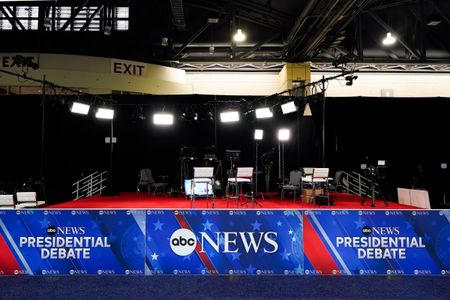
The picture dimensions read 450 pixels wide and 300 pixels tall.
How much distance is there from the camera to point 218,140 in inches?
432

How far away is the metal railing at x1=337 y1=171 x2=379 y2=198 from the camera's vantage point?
1073 centimetres

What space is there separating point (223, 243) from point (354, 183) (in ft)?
28.4

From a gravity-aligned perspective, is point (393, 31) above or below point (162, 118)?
above

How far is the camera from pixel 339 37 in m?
9.55

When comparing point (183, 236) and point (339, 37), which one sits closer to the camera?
point (183, 236)

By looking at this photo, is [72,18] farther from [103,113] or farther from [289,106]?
[289,106]

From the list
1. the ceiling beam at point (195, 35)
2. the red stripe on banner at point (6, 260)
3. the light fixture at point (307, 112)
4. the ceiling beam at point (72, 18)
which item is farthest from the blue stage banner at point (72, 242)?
the ceiling beam at point (72, 18)

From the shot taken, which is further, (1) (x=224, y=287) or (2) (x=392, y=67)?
(2) (x=392, y=67)

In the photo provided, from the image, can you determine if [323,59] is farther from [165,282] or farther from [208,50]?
[165,282]

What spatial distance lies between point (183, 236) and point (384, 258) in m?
1.94

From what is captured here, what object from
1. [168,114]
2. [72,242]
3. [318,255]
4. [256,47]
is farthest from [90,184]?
[318,255]

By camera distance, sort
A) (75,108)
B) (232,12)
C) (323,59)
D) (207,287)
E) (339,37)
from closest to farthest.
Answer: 1. (207,287)
2. (75,108)
3. (339,37)
4. (232,12)
5. (323,59)

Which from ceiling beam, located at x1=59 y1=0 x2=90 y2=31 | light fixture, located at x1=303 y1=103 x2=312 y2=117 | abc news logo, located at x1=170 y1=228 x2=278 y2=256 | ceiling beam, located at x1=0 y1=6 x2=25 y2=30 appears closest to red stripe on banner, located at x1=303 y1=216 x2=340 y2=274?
abc news logo, located at x1=170 y1=228 x2=278 y2=256

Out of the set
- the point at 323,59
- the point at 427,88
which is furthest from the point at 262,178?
the point at 427,88
